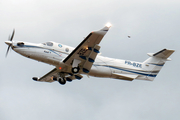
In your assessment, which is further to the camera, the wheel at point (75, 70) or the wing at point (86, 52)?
the wheel at point (75, 70)

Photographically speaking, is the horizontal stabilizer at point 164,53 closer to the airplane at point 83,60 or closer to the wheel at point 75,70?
the airplane at point 83,60

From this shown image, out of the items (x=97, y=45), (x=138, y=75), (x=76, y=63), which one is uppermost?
(x=97, y=45)

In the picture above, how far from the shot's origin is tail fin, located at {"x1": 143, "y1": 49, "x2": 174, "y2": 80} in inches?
1293

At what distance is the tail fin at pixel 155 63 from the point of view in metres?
32.8

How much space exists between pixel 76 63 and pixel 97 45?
349cm

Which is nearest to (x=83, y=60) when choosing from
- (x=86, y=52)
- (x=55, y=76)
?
(x=86, y=52)

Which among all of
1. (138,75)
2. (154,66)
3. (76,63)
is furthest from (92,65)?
(154,66)

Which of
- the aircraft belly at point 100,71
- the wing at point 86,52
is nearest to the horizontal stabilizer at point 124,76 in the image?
the aircraft belly at point 100,71

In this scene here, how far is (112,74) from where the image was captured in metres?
30.6

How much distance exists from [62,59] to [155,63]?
12371mm

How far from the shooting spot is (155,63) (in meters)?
33.7

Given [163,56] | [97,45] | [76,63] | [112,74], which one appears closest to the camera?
[97,45]

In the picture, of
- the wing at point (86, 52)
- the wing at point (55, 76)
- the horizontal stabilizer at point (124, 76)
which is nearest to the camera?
the wing at point (86, 52)

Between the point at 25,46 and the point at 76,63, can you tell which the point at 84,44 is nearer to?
the point at 76,63
